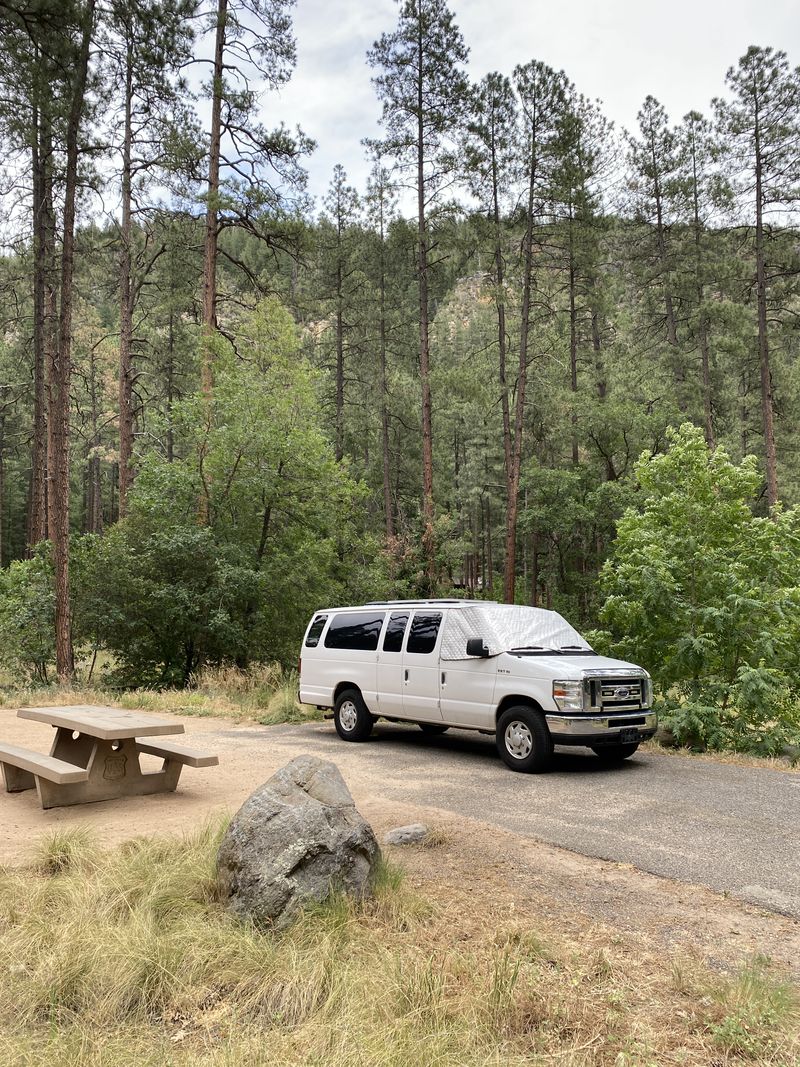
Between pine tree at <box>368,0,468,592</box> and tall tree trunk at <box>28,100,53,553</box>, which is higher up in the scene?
pine tree at <box>368,0,468,592</box>

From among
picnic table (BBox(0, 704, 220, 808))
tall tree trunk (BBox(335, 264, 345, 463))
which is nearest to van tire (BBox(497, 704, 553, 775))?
picnic table (BBox(0, 704, 220, 808))

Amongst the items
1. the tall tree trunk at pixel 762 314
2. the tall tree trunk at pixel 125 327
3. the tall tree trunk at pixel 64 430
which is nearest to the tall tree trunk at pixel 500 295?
the tall tree trunk at pixel 762 314

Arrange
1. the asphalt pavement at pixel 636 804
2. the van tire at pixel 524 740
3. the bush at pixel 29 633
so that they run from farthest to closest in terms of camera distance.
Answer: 1. the bush at pixel 29 633
2. the van tire at pixel 524 740
3. the asphalt pavement at pixel 636 804

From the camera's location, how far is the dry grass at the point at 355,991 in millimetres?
3105

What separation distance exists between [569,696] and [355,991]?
5.37 m

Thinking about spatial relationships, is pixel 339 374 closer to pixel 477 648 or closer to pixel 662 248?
pixel 662 248

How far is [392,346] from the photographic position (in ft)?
125

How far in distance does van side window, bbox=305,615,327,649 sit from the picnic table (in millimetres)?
4092

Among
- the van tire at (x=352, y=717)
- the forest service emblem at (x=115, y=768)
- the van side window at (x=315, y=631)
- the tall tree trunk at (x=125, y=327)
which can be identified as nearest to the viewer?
the forest service emblem at (x=115, y=768)

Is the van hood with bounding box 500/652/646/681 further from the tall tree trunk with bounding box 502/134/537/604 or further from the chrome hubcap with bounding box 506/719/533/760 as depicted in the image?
the tall tree trunk with bounding box 502/134/537/604

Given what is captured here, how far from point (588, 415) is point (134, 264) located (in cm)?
1645

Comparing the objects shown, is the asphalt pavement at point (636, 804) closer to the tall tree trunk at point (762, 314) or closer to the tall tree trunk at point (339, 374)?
the tall tree trunk at point (762, 314)

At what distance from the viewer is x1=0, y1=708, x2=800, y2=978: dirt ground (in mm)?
4285

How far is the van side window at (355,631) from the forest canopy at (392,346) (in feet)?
12.4
